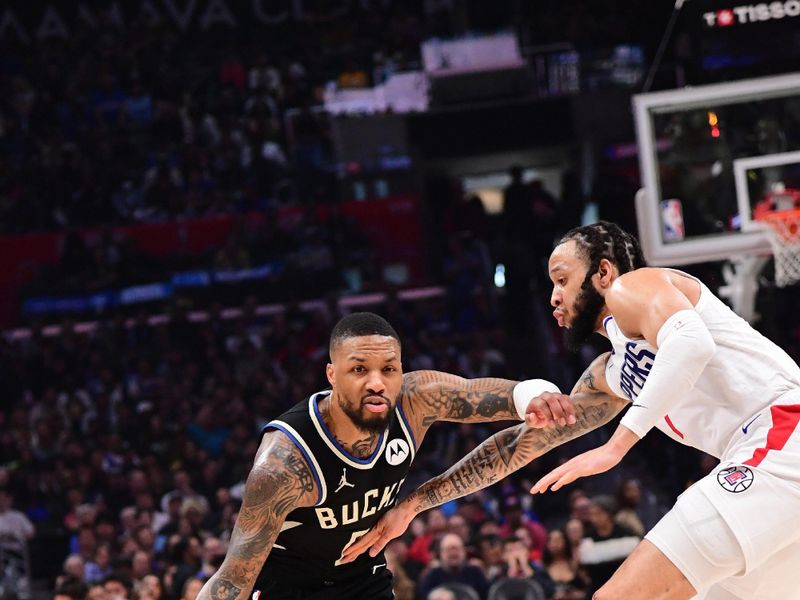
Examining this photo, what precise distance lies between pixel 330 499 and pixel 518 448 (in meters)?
0.91

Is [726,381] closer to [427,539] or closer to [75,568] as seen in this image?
[427,539]

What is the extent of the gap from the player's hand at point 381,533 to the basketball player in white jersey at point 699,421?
0.69 meters

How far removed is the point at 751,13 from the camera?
847 cm

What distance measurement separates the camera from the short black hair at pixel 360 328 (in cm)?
437

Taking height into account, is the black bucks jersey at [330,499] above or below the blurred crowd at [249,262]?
below

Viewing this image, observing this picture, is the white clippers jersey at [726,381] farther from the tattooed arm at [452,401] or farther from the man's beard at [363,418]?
the man's beard at [363,418]

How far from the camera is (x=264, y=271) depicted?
14141 mm

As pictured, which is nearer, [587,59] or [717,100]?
[717,100]

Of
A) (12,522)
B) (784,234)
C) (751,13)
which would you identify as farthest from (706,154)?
(12,522)

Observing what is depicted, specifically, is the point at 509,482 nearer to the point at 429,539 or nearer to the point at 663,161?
the point at 429,539

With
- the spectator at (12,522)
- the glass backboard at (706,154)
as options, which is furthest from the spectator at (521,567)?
the spectator at (12,522)

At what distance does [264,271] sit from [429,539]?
5468mm

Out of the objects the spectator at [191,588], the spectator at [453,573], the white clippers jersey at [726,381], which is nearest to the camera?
the white clippers jersey at [726,381]

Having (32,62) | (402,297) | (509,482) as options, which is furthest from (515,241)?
(32,62)
